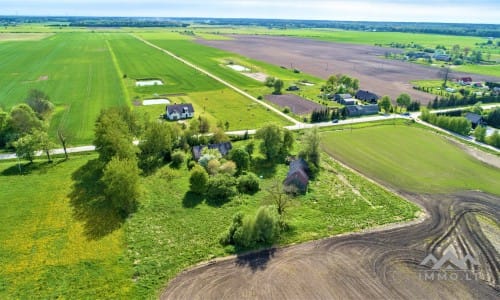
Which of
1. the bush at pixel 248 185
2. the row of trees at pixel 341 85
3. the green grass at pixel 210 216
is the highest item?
the row of trees at pixel 341 85

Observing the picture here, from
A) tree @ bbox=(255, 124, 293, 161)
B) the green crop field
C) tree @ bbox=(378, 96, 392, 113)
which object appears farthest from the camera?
tree @ bbox=(378, 96, 392, 113)

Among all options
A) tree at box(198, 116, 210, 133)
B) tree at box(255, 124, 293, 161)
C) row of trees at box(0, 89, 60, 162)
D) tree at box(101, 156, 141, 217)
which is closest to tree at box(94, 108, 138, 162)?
tree at box(101, 156, 141, 217)

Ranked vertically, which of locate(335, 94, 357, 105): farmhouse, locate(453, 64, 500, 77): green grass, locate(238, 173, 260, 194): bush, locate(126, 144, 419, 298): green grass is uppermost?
locate(453, 64, 500, 77): green grass

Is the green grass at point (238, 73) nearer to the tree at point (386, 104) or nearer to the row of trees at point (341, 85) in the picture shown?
the row of trees at point (341, 85)

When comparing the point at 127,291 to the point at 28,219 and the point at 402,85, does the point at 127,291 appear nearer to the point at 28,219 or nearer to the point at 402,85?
the point at 28,219

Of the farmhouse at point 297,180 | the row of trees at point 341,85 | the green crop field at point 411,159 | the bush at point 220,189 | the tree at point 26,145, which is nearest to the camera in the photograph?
the bush at point 220,189

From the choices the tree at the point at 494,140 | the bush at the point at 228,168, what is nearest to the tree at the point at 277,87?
the tree at the point at 494,140

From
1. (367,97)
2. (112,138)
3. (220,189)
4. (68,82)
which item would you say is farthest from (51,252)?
(68,82)

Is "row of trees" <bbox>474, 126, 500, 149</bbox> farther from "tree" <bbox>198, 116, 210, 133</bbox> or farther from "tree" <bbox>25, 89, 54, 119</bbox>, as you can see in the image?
"tree" <bbox>25, 89, 54, 119</bbox>
